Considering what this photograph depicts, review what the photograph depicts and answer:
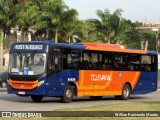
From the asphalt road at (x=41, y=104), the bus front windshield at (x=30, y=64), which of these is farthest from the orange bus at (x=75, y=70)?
the asphalt road at (x=41, y=104)

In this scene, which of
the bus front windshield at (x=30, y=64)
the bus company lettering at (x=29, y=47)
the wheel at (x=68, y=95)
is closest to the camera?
the bus front windshield at (x=30, y=64)

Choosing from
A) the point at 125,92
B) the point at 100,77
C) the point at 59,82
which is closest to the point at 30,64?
the point at 59,82

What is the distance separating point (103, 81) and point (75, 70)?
242 centimetres

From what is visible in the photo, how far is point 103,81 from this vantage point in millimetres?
25547

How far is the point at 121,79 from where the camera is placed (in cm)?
2683

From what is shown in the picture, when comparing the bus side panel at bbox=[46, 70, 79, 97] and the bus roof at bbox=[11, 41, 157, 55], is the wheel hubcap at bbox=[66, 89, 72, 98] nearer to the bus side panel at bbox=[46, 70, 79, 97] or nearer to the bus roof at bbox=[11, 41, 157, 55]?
the bus side panel at bbox=[46, 70, 79, 97]

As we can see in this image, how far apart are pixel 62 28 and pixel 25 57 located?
3509 centimetres

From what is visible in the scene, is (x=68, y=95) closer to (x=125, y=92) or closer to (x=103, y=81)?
(x=103, y=81)

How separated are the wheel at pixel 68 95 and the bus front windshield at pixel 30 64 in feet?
5.93

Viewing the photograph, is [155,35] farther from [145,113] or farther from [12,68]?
[145,113]

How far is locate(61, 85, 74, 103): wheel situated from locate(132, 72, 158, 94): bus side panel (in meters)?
5.63

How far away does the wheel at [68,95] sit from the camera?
23.1 metres

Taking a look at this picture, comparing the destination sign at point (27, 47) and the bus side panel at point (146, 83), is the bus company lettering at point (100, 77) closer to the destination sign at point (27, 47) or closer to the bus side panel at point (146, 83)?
the bus side panel at point (146, 83)

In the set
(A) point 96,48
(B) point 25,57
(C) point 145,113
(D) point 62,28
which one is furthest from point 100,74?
(D) point 62,28
